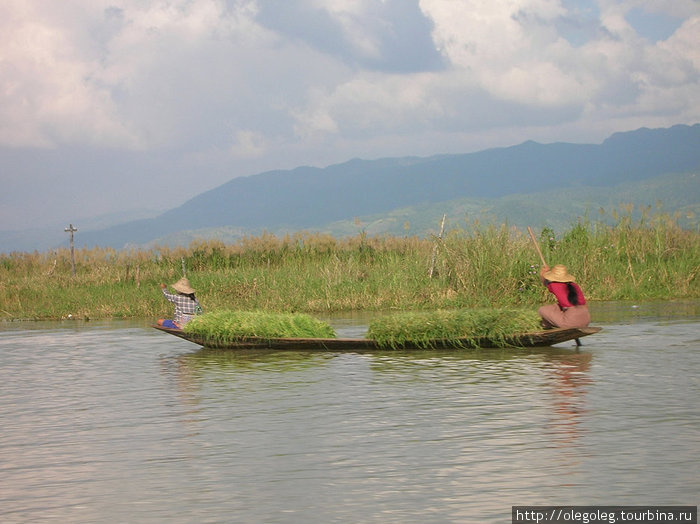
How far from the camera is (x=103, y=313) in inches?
887

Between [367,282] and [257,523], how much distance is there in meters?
16.8

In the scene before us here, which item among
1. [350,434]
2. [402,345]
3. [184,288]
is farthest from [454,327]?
[350,434]

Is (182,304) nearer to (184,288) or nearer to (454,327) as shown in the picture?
(184,288)

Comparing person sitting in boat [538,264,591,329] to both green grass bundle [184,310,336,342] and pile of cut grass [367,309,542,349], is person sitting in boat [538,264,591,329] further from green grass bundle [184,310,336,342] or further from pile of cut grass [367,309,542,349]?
green grass bundle [184,310,336,342]

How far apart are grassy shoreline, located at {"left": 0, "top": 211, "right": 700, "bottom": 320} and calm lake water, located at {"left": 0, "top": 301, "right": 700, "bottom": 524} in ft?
22.5

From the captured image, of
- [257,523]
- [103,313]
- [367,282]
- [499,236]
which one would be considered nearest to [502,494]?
[257,523]

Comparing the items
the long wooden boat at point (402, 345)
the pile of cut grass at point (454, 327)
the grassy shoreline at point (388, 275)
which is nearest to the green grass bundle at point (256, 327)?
the long wooden boat at point (402, 345)

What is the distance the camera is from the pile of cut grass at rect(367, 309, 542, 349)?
41.9ft

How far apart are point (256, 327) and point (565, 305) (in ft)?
14.2

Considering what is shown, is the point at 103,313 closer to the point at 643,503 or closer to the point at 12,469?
the point at 12,469

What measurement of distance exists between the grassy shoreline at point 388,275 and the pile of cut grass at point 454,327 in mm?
6290

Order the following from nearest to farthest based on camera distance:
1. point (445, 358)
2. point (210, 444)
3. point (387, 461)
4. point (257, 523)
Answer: point (257, 523) → point (387, 461) → point (210, 444) → point (445, 358)

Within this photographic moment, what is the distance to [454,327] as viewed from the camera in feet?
42.3

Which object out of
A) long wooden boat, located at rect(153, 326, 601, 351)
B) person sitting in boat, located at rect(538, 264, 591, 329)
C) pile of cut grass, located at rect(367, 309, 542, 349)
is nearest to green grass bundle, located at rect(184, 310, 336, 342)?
long wooden boat, located at rect(153, 326, 601, 351)
